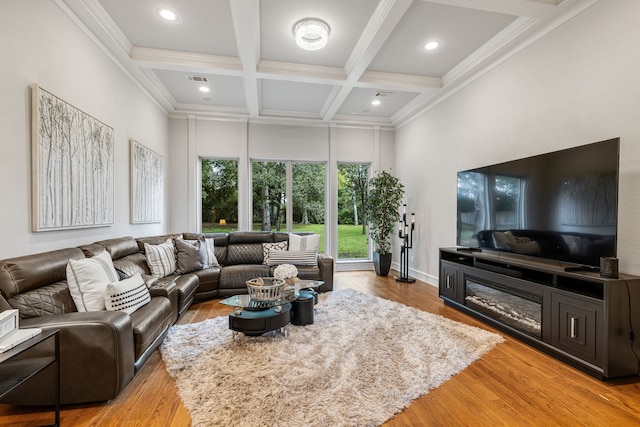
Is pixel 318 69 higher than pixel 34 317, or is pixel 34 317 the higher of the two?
pixel 318 69

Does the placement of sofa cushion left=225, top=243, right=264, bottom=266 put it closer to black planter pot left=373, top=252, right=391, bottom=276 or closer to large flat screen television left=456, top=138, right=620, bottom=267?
black planter pot left=373, top=252, right=391, bottom=276

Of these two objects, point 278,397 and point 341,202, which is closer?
point 278,397

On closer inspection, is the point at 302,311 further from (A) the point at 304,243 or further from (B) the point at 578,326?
(B) the point at 578,326

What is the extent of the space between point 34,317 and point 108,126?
2237 mm

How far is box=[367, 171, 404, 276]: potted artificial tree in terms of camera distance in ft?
18.2

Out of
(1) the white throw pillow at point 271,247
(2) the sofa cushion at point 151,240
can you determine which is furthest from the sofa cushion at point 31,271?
(1) the white throw pillow at point 271,247

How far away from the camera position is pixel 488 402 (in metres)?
1.87

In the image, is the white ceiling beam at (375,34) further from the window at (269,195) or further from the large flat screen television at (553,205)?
the window at (269,195)

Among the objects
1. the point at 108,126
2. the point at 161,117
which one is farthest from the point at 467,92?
the point at 161,117

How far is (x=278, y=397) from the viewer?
1.87 meters

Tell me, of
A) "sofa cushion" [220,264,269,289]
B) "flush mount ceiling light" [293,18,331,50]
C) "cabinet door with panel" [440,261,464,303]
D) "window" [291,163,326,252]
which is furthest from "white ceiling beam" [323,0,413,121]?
"sofa cushion" [220,264,269,289]

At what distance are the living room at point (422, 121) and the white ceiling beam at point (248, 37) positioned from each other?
4.74 ft

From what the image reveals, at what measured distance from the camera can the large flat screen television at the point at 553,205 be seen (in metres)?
2.24

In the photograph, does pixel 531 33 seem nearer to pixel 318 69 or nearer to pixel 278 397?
pixel 318 69
